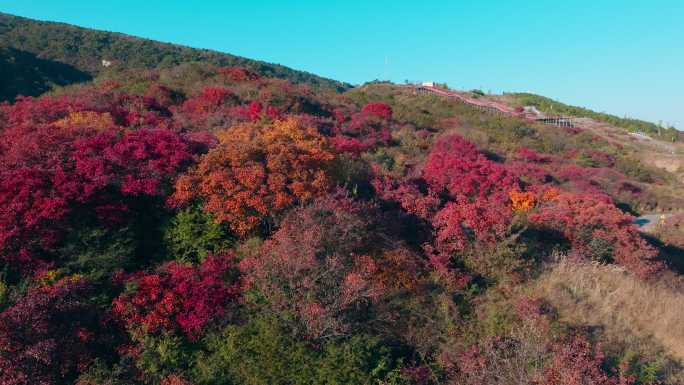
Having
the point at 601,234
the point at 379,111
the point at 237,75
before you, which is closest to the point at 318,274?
the point at 601,234

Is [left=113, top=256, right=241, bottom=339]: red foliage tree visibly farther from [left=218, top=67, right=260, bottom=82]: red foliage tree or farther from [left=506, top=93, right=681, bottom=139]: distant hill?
[left=506, top=93, right=681, bottom=139]: distant hill

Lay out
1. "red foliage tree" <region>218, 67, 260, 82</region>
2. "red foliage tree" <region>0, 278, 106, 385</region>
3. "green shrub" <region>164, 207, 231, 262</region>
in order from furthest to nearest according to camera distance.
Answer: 1. "red foliage tree" <region>218, 67, 260, 82</region>
2. "green shrub" <region>164, 207, 231, 262</region>
3. "red foliage tree" <region>0, 278, 106, 385</region>

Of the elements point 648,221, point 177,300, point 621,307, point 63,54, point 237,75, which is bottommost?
point 648,221

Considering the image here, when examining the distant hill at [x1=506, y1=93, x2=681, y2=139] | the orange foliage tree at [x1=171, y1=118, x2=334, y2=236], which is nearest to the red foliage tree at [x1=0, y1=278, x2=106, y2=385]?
the orange foliage tree at [x1=171, y1=118, x2=334, y2=236]

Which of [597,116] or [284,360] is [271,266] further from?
[597,116]

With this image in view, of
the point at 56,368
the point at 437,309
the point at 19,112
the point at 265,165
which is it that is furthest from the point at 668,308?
the point at 19,112

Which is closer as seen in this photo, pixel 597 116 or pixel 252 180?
pixel 252 180
